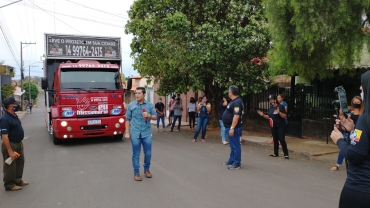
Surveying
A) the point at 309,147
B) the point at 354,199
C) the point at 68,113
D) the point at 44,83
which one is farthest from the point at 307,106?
the point at 354,199

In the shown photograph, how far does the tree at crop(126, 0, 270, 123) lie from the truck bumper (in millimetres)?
3145

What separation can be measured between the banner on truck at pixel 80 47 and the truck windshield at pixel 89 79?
151cm

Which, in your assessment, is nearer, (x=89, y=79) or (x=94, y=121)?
(x=94, y=121)

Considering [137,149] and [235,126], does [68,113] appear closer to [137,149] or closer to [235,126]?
[137,149]

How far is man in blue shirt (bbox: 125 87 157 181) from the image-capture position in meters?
6.06

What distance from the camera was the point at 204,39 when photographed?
11.4m

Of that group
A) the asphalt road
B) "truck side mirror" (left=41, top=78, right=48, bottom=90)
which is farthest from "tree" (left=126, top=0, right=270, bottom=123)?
"truck side mirror" (left=41, top=78, right=48, bottom=90)

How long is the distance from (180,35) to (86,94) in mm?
4059

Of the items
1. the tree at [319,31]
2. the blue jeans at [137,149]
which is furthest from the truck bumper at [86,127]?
the tree at [319,31]

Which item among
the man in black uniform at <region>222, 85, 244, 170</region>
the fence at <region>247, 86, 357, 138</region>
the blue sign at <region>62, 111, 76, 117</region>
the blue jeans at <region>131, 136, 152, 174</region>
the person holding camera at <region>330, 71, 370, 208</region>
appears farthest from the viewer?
the fence at <region>247, 86, 357, 138</region>

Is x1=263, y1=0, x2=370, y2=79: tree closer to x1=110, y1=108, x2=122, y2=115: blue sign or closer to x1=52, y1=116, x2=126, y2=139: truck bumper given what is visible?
x1=110, y1=108, x2=122, y2=115: blue sign

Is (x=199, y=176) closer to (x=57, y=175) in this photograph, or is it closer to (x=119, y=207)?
(x=119, y=207)

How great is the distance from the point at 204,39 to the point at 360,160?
9.57 meters

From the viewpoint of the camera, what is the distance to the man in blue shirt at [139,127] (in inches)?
239
